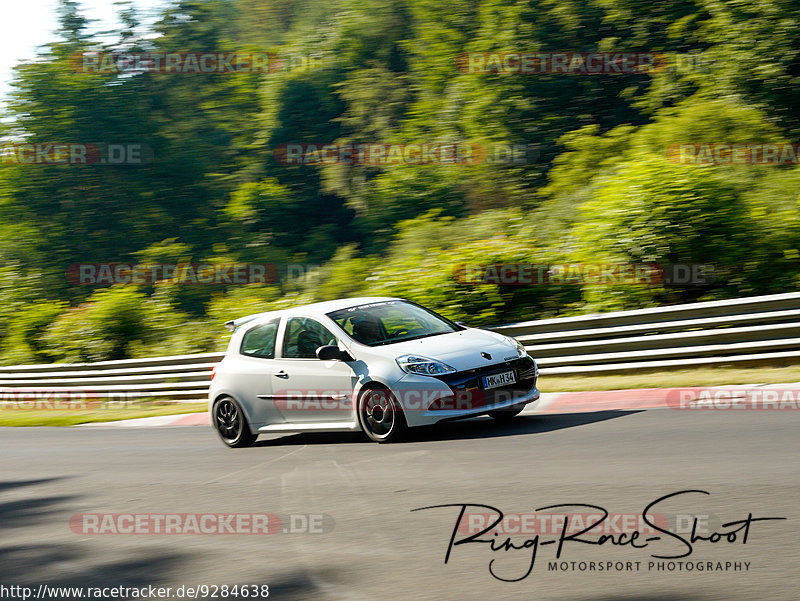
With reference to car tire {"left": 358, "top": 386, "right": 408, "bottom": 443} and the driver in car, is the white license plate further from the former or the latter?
the driver in car

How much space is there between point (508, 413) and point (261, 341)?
9.57ft

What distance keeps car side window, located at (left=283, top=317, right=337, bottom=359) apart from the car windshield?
7.8 inches

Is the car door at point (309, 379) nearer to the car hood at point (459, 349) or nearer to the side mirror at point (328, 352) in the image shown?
the side mirror at point (328, 352)

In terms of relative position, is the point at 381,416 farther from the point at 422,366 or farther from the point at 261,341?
the point at 261,341

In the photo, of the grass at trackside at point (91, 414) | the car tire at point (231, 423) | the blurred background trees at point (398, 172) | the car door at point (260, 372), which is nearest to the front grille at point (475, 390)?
the car door at point (260, 372)

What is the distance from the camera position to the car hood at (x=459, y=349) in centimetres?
905

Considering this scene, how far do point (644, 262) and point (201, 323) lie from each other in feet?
36.7

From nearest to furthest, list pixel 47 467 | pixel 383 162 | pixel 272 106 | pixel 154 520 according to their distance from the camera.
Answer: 1. pixel 154 520
2. pixel 47 467
3. pixel 383 162
4. pixel 272 106

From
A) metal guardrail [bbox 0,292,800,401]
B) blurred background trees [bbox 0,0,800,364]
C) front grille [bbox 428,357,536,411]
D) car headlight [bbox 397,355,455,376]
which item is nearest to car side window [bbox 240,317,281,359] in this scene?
car headlight [bbox 397,355,455,376]

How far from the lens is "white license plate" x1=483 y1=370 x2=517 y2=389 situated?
29.7 feet

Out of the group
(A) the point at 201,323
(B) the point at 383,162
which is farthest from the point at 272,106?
(A) the point at 201,323

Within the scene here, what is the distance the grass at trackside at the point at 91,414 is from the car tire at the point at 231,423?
209 inches

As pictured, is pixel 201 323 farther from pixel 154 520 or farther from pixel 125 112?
pixel 125 112

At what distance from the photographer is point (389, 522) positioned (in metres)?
6.16
